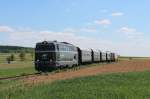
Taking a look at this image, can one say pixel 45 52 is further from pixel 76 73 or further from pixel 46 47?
pixel 76 73

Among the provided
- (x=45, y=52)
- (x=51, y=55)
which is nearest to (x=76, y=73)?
(x=51, y=55)

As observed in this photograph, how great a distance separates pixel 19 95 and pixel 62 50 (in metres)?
26.5

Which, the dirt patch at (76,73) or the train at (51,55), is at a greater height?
the train at (51,55)

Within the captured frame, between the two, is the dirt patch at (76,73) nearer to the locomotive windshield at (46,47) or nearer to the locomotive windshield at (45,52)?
the locomotive windshield at (45,52)

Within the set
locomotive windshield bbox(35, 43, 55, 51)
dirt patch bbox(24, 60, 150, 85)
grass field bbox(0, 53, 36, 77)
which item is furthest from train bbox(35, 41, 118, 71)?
grass field bbox(0, 53, 36, 77)

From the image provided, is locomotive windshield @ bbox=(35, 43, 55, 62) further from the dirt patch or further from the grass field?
the grass field

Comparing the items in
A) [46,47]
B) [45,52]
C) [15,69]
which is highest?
[46,47]

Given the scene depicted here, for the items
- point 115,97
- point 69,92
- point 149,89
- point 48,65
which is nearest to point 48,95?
point 69,92

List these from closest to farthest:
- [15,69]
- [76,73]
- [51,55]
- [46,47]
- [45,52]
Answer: [76,73] < [51,55] < [45,52] < [46,47] < [15,69]

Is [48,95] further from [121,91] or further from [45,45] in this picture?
[45,45]

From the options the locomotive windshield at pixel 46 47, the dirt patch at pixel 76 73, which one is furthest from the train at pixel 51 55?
the dirt patch at pixel 76 73

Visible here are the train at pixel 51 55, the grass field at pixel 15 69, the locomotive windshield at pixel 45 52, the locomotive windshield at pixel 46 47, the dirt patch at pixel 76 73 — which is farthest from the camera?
the grass field at pixel 15 69

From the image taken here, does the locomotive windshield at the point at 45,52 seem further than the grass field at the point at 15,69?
No

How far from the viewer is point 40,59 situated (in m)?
40.7
